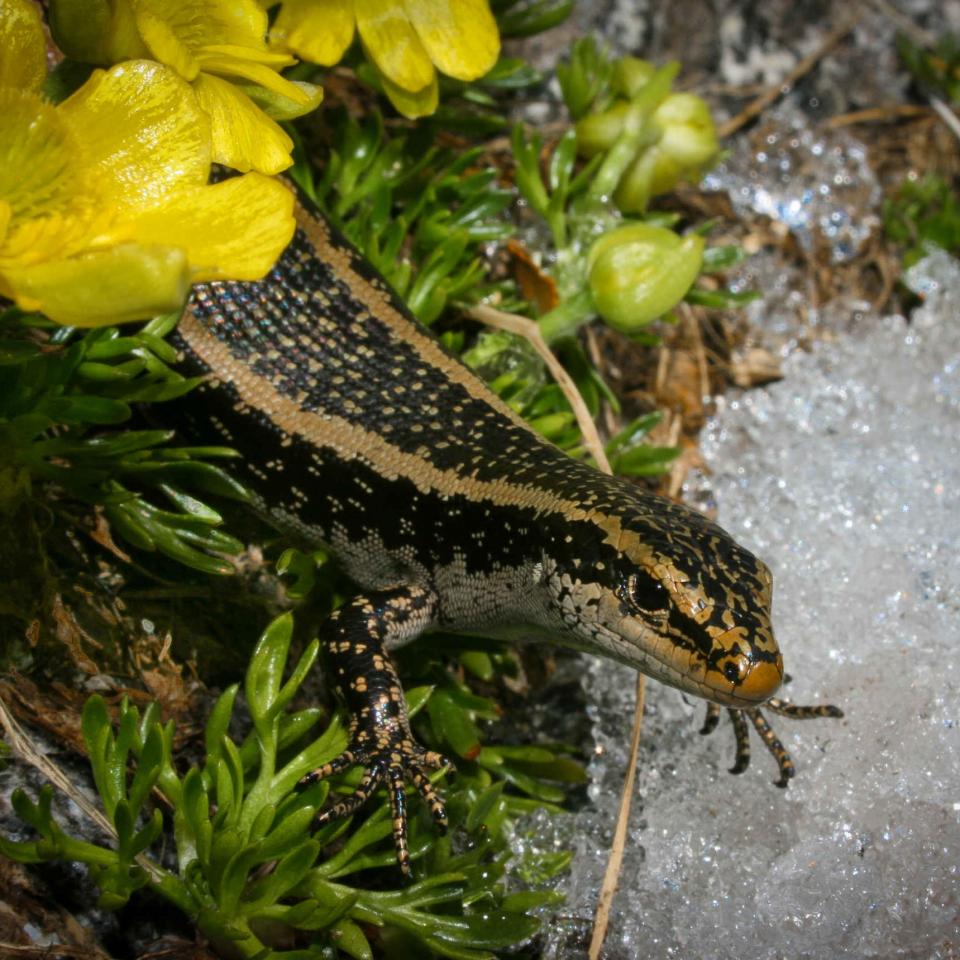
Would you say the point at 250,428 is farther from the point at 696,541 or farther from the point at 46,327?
the point at 696,541

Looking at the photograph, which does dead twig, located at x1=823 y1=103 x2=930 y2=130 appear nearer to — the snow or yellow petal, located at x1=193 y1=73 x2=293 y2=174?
the snow

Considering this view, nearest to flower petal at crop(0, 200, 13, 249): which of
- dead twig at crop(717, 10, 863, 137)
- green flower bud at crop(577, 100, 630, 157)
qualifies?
green flower bud at crop(577, 100, 630, 157)

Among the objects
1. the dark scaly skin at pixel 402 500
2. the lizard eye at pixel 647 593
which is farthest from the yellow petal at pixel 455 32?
the lizard eye at pixel 647 593

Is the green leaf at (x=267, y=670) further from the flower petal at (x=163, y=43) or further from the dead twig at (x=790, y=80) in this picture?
the dead twig at (x=790, y=80)

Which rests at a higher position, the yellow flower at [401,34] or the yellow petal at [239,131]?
the yellow petal at [239,131]

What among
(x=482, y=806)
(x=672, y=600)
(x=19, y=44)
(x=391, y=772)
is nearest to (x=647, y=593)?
(x=672, y=600)

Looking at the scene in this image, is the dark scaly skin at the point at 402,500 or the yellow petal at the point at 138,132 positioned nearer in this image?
the yellow petal at the point at 138,132
